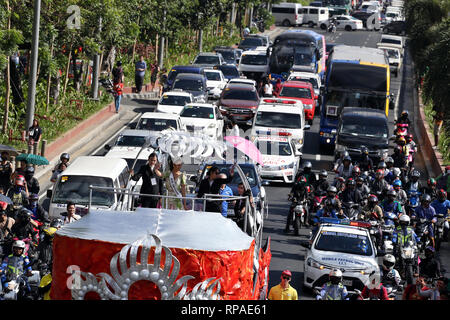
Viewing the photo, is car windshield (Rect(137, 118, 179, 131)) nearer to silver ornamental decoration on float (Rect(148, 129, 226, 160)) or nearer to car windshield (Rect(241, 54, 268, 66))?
silver ornamental decoration on float (Rect(148, 129, 226, 160))

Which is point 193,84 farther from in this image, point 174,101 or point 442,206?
point 442,206

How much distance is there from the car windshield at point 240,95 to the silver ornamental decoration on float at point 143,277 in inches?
1136

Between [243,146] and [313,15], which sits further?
[313,15]

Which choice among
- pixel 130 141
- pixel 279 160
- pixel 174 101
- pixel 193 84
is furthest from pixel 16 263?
pixel 193 84

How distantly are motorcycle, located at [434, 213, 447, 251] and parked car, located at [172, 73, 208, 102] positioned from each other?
1800 cm

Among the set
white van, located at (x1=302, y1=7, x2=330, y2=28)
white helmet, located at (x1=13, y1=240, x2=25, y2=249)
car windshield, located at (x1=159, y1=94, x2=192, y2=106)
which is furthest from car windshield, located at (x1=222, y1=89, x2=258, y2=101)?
white van, located at (x1=302, y1=7, x2=330, y2=28)

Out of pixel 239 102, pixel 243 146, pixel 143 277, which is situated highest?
pixel 243 146

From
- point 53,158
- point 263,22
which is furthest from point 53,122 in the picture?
point 263,22

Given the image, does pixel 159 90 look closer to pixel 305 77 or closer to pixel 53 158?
pixel 305 77

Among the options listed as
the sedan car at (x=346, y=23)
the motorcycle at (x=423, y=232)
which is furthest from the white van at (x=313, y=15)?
the motorcycle at (x=423, y=232)

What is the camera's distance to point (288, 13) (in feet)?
308

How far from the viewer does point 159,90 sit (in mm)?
47312

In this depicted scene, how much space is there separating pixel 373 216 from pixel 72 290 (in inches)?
451

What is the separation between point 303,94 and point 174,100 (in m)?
6.70
